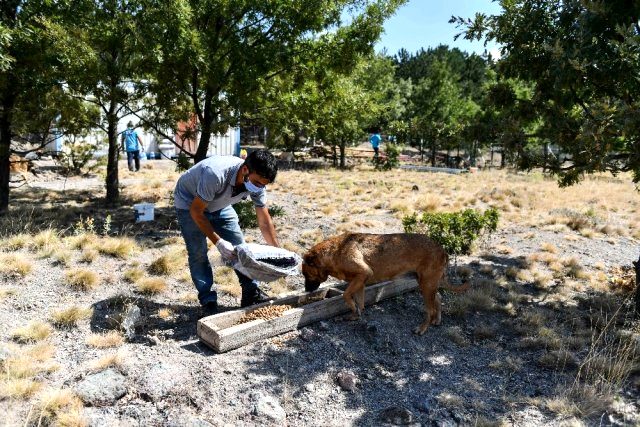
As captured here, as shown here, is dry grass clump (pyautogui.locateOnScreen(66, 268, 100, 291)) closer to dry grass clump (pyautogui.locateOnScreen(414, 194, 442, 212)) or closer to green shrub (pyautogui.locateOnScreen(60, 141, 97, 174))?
dry grass clump (pyautogui.locateOnScreen(414, 194, 442, 212))

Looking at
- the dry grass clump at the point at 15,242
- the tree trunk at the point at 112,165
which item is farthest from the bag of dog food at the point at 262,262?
the tree trunk at the point at 112,165

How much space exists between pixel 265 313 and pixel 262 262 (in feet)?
2.48

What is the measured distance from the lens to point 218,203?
5.47m

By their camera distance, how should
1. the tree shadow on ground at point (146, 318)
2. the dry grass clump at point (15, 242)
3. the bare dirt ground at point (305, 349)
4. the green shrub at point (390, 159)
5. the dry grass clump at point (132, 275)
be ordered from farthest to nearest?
the green shrub at point (390, 159) < the dry grass clump at point (15, 242) < the dry grass clump at point (132, 275) < the tree shadow on ground at point (146, 318) < the bare dirt ground at point (305, 349)

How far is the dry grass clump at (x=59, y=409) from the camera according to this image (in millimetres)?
3709

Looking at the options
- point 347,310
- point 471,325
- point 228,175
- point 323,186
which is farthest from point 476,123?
point 323,186

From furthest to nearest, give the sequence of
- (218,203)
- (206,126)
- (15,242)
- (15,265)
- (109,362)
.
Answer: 1. (206,126)
2. (15,242)
3. (15,265)
4. (218,203)
5. (109,362)

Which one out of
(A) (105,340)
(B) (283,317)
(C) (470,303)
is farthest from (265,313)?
(C) (470,303)

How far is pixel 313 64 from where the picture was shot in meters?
10.2

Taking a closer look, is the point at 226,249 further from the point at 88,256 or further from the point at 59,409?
the point at 88,256

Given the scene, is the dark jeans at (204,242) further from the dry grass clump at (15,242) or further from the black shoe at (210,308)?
the dry grass clump at (15,242)

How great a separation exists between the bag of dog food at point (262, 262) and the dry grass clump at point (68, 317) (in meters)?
1.89

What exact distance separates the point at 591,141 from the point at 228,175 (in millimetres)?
3817

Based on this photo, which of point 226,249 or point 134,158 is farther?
point 134,158
